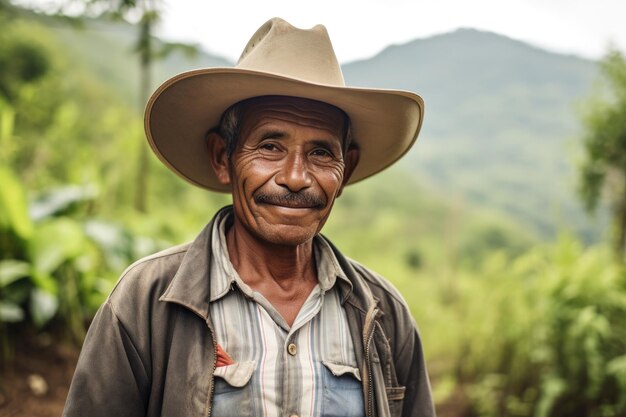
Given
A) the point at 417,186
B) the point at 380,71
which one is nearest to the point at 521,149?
the point at 417,186

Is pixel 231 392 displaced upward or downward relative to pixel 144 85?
downward

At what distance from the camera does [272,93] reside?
177 centimetres

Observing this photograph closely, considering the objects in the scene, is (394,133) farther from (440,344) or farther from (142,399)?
(440,344)

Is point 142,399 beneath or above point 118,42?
beneath

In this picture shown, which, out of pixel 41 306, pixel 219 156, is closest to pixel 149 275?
pixel 219 156

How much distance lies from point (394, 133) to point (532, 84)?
10.0m

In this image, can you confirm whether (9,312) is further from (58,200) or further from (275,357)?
(275,357)

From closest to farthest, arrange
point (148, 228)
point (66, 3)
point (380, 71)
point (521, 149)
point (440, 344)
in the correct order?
1. point (66, 3)
2. point (148, 228)
3. point (440, 344)
4. point (380, 71)
5. point (521, 149)

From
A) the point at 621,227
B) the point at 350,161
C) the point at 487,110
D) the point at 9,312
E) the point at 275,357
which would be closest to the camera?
the point at 275,357

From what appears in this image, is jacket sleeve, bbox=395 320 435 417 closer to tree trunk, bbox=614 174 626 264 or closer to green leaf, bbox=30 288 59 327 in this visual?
green leaf, bbox=30 288 59 327

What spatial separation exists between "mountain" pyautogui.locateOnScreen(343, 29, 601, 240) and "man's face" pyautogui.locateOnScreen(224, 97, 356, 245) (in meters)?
7.05

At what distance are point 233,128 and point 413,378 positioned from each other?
101 centimetres

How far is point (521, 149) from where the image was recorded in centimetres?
1078

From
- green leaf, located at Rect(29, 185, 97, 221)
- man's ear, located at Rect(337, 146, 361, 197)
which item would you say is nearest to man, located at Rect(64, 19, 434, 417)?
man's ear, located at Rect(337, 146, 361, 197)
